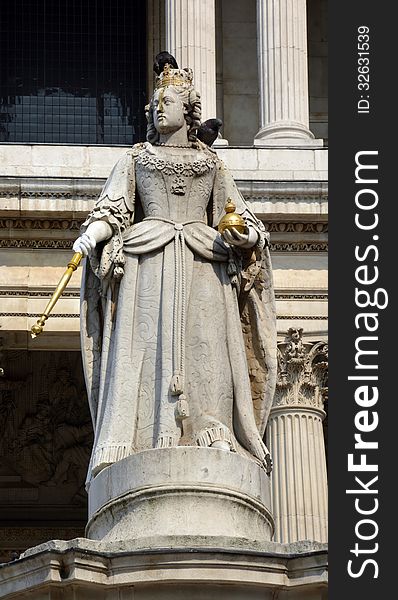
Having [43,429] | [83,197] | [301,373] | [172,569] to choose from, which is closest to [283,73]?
[83,197]

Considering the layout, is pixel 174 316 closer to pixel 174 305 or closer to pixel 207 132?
pixel 174 305

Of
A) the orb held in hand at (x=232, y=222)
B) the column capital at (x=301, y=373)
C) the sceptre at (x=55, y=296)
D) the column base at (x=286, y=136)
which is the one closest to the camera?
the sceptre at (x=55, y=296)

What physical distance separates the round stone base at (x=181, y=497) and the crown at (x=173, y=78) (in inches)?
131

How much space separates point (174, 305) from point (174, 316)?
9 centimetres

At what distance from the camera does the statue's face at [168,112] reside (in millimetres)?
18125

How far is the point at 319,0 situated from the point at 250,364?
2945cm

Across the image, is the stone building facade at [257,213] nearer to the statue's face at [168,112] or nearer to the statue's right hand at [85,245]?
the statue's face at [168,112]

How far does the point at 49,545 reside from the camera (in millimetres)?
15477

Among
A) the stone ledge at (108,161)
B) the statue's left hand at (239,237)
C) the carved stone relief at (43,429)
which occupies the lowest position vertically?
the statue's left hand at (239,237)

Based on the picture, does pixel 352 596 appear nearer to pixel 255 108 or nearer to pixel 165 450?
pixel 165 450

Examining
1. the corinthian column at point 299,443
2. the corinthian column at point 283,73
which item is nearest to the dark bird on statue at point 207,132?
the corinthian column at point 299,443

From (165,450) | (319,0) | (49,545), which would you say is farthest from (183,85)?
(319,0)

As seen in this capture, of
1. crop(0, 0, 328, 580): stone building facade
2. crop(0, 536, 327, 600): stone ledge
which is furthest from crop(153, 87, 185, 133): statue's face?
crop(0, 0, 328, 580): stone building facade

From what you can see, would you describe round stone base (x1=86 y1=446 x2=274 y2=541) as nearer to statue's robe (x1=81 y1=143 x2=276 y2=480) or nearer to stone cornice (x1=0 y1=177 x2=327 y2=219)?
statue's robe (x1=81 y1=143 x2=276 y2=480)
